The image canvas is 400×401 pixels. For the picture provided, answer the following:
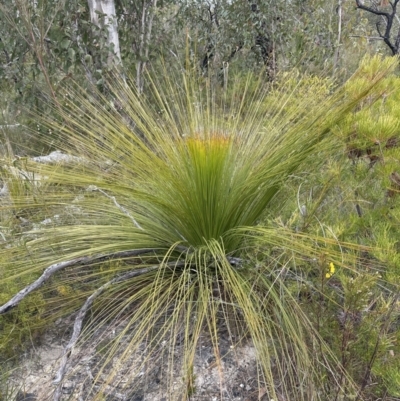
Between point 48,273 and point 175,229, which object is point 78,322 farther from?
point 175,229

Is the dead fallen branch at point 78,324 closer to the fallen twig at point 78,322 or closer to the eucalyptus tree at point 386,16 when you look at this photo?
the fallen twig at point 78,322

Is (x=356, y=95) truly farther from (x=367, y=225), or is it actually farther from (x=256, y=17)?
(x=256, y=17)

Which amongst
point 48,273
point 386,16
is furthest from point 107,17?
point 386,16

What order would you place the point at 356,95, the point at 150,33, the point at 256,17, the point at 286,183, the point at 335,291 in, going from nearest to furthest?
the point at 335,291 < the point at 356,95 < the point at 286,183 < the point at 150,33 < the point at 256,17

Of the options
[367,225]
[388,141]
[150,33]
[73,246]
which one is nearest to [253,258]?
[367,225]

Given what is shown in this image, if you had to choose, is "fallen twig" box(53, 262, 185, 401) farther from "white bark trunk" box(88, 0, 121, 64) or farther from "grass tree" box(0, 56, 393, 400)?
"white bark trunk" box(88, 0, 121, 64)

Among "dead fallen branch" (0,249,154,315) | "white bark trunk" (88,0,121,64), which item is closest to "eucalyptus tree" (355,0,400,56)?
"white bark trunk" (88,0,121,64)

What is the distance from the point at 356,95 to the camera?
4.20ft

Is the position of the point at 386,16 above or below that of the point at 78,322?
above

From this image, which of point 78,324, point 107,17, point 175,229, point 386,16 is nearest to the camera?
point 78,324

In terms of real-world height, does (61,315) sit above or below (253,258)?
below

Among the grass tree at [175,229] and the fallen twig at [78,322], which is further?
the grass tree at [175,229]

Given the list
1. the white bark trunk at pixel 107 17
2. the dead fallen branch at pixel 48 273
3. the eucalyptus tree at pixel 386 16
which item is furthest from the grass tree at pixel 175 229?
the eucalyptus tree at pixel 386 16

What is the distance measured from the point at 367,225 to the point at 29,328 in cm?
113
